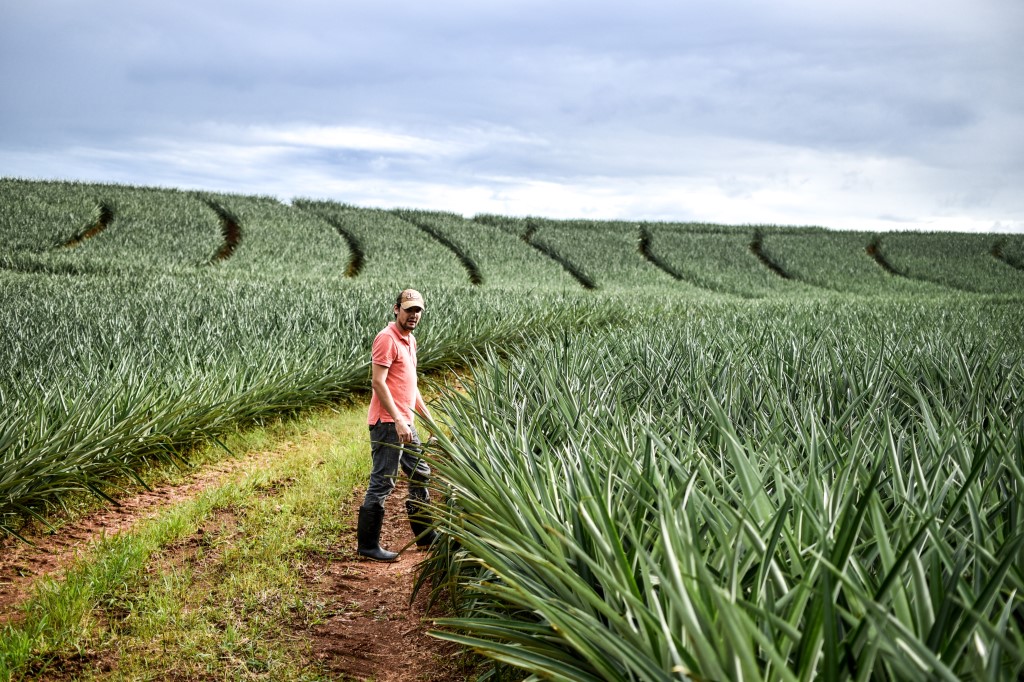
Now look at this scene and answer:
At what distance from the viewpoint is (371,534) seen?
389 centimetres

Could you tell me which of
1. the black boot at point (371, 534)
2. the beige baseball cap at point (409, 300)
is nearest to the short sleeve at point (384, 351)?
the beige baseball cap at point (409, 300)

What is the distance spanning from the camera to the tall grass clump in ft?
4.22

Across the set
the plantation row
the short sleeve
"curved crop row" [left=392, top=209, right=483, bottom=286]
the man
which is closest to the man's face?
the man

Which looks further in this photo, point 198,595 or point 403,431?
point 403,431

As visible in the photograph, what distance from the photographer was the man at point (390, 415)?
3.75 metres

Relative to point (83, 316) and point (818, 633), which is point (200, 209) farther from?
point (818, 633)

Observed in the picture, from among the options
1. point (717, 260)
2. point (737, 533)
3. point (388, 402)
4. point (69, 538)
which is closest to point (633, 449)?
point (737, 533)

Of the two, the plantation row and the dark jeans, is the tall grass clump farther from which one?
the plantation row

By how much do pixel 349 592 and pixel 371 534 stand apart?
1.40ft

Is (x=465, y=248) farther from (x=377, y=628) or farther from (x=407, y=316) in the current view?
(x=377, y=628)

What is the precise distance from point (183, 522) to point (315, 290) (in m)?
8.80

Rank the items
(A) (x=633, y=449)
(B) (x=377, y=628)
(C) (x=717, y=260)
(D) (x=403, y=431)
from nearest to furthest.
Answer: (A) (x=633, y=449) < (B) (x=377, y=628) < (D) (x=403, y=431) < (C) (x=717, y=260)

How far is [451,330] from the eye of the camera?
30.4ft

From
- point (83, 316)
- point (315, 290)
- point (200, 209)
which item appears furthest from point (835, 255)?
point (83, 316)
